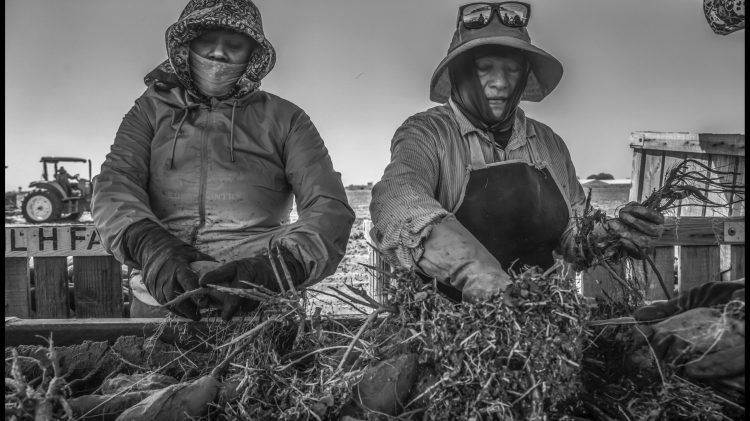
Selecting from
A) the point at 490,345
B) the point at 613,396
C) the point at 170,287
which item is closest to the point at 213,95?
the point at 170,287

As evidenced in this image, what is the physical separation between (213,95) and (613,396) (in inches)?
76.3

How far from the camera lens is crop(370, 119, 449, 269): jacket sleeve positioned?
1.81 m

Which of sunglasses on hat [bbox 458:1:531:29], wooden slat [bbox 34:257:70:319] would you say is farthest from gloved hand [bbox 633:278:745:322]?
wooden slat [bbox 34:257:70:319]

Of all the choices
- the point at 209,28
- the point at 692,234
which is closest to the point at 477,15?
the point at 209,28

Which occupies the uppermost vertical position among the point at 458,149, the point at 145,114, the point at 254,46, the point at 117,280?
the point at 254,46

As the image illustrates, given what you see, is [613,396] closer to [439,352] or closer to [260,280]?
[439,352]

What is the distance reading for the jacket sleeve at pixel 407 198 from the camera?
1.81 meters

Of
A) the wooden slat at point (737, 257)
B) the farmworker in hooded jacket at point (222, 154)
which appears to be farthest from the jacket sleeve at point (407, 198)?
the wooden slat at point (737, 257)

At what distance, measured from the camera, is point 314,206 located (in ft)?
7.29

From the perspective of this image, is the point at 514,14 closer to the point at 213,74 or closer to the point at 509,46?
the point at 509,46

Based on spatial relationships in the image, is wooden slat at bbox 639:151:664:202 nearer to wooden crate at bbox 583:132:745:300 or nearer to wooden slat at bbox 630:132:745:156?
wooden slat at bbox 630:132:745:156

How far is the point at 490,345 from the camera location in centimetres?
114

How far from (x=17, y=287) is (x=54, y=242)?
44 cm

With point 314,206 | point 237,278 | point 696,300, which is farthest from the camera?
point 314,206
